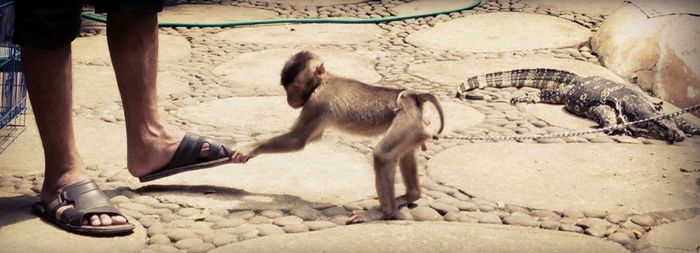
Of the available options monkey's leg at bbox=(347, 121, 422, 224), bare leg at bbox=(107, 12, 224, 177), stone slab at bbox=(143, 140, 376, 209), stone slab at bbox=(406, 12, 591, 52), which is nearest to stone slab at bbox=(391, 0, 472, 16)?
stone slab at bbox=(406, 12, 591, 52)

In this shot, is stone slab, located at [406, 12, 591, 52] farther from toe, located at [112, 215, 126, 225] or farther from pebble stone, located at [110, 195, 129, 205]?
toe, located at [112, 215, 126, 225]

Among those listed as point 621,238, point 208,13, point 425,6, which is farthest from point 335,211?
point 425,6

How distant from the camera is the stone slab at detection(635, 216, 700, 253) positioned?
3.38 meters

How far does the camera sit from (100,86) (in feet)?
19.5

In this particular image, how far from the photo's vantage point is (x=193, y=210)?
379 cm

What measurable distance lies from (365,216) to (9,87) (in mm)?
2171

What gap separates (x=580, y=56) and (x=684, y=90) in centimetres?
126

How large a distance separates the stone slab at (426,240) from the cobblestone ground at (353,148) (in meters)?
0.09

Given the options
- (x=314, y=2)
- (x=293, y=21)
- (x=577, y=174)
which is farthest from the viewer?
(x=314, y=2)

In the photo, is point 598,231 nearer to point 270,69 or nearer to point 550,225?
point 550,225

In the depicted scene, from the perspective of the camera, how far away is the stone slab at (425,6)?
842 cm

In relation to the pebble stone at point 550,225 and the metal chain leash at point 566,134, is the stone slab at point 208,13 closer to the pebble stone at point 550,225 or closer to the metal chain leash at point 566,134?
the metal chain leash at point 566,134

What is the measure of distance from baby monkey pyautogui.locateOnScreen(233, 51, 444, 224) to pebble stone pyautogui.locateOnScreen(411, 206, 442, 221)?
61 mm

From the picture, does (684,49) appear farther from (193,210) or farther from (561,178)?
(193,210)
